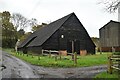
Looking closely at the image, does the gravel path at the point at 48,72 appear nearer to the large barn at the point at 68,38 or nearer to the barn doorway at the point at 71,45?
the large barn at the point at 68,38

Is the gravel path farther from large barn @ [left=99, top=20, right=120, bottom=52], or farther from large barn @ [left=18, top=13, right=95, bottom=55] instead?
large barn @ [left=99, top=20, right=120, bottom=52]

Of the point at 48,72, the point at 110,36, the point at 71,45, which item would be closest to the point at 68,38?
the point at 71,45

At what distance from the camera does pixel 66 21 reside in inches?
1516

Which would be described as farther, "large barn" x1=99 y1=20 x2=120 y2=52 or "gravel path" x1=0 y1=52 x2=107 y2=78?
"large barn" x1=99 y1=20 x2=120 y2=52

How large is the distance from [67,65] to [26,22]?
77915 mm

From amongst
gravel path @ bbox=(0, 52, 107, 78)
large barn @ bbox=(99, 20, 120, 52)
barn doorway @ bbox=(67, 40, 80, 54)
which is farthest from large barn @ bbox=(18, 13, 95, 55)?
gravel path @ bbox=(0, 52, 107, 78)

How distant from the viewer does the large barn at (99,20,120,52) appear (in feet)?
185

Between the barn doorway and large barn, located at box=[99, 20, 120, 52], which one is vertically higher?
large barn, located at box=[99, 20, 120, 52]

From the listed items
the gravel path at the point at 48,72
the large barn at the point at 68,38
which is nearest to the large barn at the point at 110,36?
the large barn at the point at 68,38

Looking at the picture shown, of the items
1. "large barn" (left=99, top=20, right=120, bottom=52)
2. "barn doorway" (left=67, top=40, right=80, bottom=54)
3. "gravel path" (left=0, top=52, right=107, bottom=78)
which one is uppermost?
"large barn" (left=99, top=20, right=120, bottom=52)

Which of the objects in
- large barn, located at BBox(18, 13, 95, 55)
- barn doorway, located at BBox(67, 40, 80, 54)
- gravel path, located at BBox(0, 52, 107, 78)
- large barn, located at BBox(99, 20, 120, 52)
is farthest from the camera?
large barn, located at BBox(99, 20, 120, 52)

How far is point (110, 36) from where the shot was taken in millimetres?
58312

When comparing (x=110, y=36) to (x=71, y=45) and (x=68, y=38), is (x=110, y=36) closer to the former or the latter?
(x=71, y=45)

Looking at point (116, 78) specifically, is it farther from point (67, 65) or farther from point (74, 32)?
point (74, 32)
